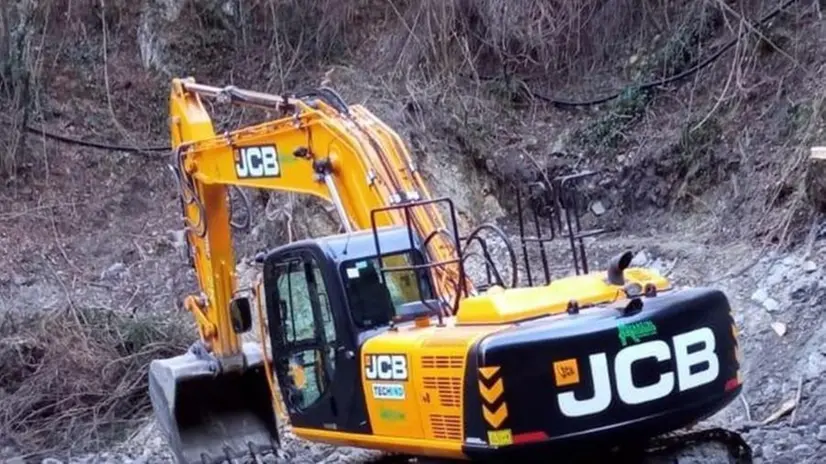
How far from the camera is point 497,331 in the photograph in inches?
180

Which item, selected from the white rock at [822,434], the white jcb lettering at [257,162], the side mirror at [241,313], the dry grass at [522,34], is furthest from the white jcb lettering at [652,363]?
the dry grass at [522,34]

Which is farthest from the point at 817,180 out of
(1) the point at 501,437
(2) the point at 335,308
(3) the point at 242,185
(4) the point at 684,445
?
(1) the point at 501,437

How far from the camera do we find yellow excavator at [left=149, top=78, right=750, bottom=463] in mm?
4488

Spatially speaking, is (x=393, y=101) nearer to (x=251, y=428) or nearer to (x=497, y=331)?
(x=251, y=428)

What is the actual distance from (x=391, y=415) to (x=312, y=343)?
693mm

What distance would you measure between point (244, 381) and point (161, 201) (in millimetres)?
6604

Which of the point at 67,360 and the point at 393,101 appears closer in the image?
the point at 67,360

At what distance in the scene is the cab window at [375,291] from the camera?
17.1 ft

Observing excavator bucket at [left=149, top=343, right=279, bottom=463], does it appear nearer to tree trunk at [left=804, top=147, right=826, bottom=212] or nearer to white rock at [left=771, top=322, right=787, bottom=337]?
white rock at [left=771, top=322, right=787, bottom=337]

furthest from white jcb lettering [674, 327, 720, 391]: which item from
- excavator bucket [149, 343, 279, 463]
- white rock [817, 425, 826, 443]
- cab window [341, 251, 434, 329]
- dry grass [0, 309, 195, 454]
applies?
dry grass [0, 309, 195, 454]

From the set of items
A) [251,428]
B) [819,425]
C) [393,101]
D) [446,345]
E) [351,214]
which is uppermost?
[393,101]

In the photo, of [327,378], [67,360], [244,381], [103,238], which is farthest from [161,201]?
[327,378]

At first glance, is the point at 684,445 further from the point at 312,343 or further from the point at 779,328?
the point at 779,328

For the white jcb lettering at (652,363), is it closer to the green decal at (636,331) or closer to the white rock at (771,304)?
the green decal at (636,331)
